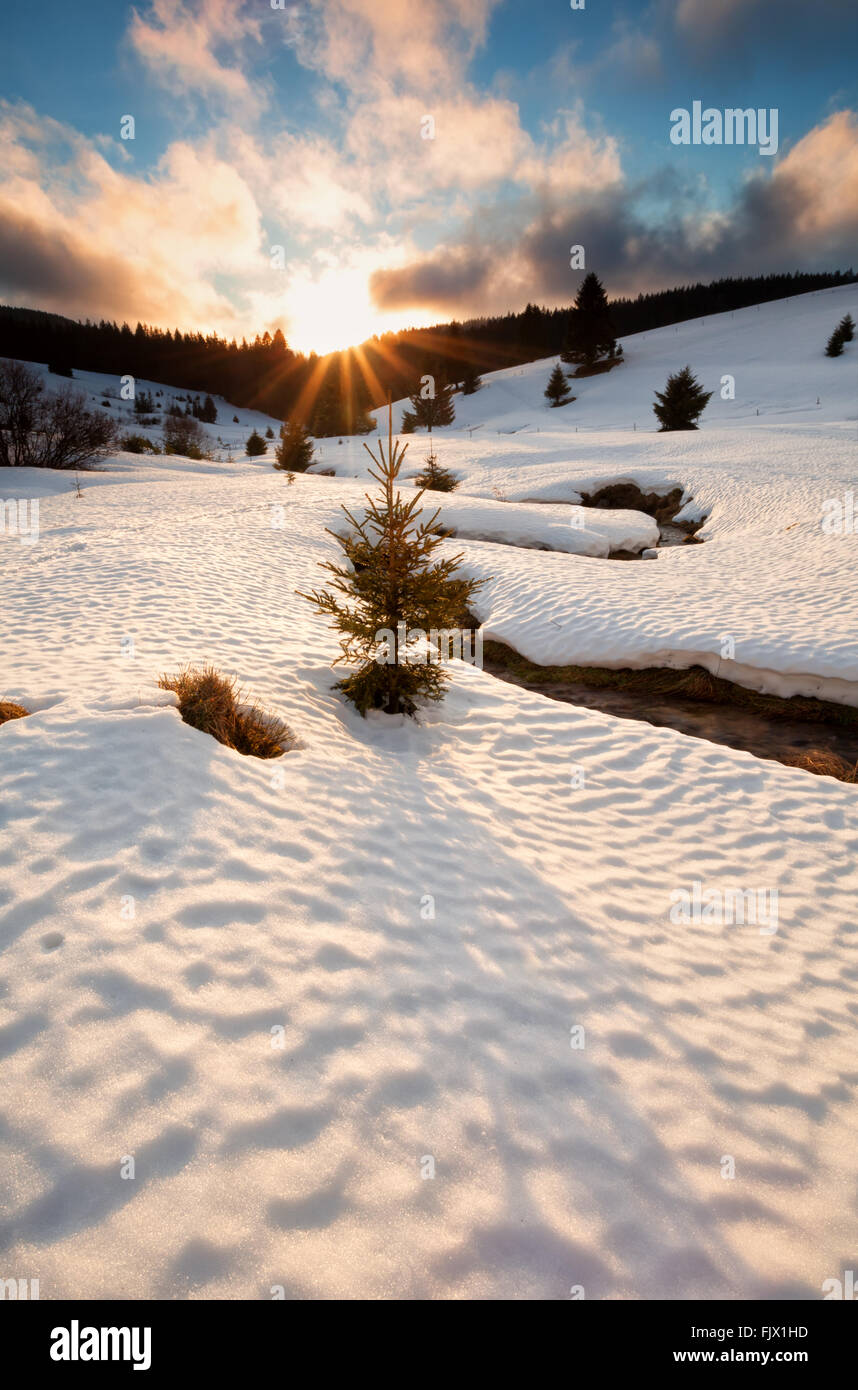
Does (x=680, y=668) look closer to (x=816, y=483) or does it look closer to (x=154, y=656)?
(x=154, y=656)

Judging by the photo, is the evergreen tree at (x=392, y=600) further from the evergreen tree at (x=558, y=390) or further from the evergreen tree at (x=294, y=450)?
the evergreen tree at (x=558, y=390)

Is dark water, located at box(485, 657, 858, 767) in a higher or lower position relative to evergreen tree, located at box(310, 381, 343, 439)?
lower

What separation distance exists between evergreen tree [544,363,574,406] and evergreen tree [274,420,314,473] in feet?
113

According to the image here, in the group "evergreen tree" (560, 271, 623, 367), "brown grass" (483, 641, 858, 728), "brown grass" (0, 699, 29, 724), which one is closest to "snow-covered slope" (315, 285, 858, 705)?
"brown grass" (483, 641, 858, 728)

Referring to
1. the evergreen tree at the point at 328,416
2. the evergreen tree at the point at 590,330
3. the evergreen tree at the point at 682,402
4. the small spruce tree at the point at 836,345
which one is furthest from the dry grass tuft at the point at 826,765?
the evergreen tree at the point at 590,330

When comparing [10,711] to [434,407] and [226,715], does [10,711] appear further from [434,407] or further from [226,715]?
[434,407]

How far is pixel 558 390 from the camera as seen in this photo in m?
59.6

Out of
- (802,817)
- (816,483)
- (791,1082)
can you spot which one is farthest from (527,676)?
(816,483)

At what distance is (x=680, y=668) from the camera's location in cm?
923

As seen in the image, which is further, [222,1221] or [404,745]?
[404,745]

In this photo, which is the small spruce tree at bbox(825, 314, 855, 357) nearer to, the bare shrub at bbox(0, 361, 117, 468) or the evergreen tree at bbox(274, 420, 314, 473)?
the evergreen tree at bbox(274, 420, 314, 473)

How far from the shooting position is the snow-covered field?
2146mm
